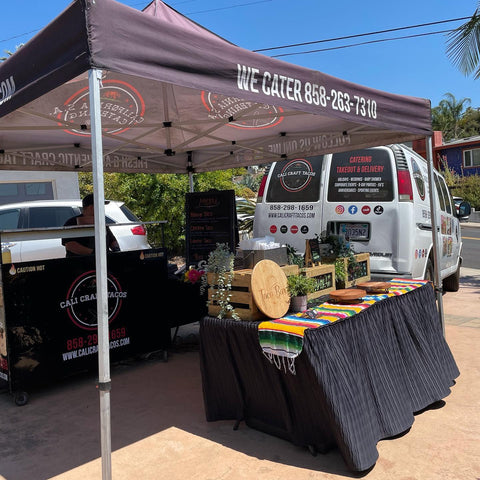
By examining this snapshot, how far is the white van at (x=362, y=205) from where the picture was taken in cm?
594

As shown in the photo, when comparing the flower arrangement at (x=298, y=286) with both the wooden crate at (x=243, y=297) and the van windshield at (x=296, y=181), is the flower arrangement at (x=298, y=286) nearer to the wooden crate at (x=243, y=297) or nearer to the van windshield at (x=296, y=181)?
the wooden crate at (x=243, y=297)

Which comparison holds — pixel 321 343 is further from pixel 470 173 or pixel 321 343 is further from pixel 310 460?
pixel 470 173

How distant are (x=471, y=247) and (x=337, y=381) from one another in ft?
54.6

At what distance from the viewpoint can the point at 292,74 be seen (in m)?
3.29

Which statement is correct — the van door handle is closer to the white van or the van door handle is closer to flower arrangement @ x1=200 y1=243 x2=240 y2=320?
the white van

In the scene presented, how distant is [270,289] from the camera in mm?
3436

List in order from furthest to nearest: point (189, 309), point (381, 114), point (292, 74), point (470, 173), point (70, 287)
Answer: point (470, 173) < point (189, 309) < point (70, 287) < point (381, 114) < point (292, 74)

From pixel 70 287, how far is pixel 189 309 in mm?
1456

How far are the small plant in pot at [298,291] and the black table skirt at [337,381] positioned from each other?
37cm

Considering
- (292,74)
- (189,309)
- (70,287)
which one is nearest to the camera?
(292,74)

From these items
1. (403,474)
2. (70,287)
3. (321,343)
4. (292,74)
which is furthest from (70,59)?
(403,474)

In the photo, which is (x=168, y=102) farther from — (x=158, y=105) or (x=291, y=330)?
(x=291, y=330)

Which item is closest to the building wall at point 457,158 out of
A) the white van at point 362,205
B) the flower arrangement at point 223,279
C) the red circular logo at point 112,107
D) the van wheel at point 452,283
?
the van wheel at point 452,283

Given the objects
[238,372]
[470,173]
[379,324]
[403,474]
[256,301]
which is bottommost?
[403,474]
